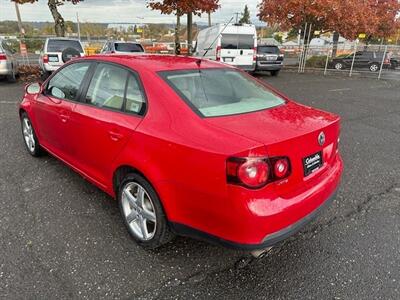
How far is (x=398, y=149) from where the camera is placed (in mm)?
5547

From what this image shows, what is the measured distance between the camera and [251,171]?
206cm

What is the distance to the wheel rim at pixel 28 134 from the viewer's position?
4717 millimetres

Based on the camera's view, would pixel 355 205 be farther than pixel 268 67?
No

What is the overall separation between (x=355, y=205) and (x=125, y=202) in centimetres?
241

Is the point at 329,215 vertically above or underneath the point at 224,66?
underneath

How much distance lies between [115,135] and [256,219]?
1.40 m

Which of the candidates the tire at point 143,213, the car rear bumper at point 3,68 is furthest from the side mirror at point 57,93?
the car rear bumper at point 3,68

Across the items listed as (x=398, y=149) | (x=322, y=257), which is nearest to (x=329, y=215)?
(x=322, y=257)

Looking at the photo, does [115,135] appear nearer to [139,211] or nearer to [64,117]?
[139,211]

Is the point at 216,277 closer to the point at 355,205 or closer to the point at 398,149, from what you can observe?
the point at 355,205

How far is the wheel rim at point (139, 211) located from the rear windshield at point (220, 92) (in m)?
0.83

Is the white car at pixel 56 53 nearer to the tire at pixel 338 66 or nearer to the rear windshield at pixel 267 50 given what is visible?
the rear windshield at pixel 267 50

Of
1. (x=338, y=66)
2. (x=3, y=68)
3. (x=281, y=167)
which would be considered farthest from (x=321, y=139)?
(x=338, y=66)

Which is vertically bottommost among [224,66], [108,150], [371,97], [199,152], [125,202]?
[371,97]
